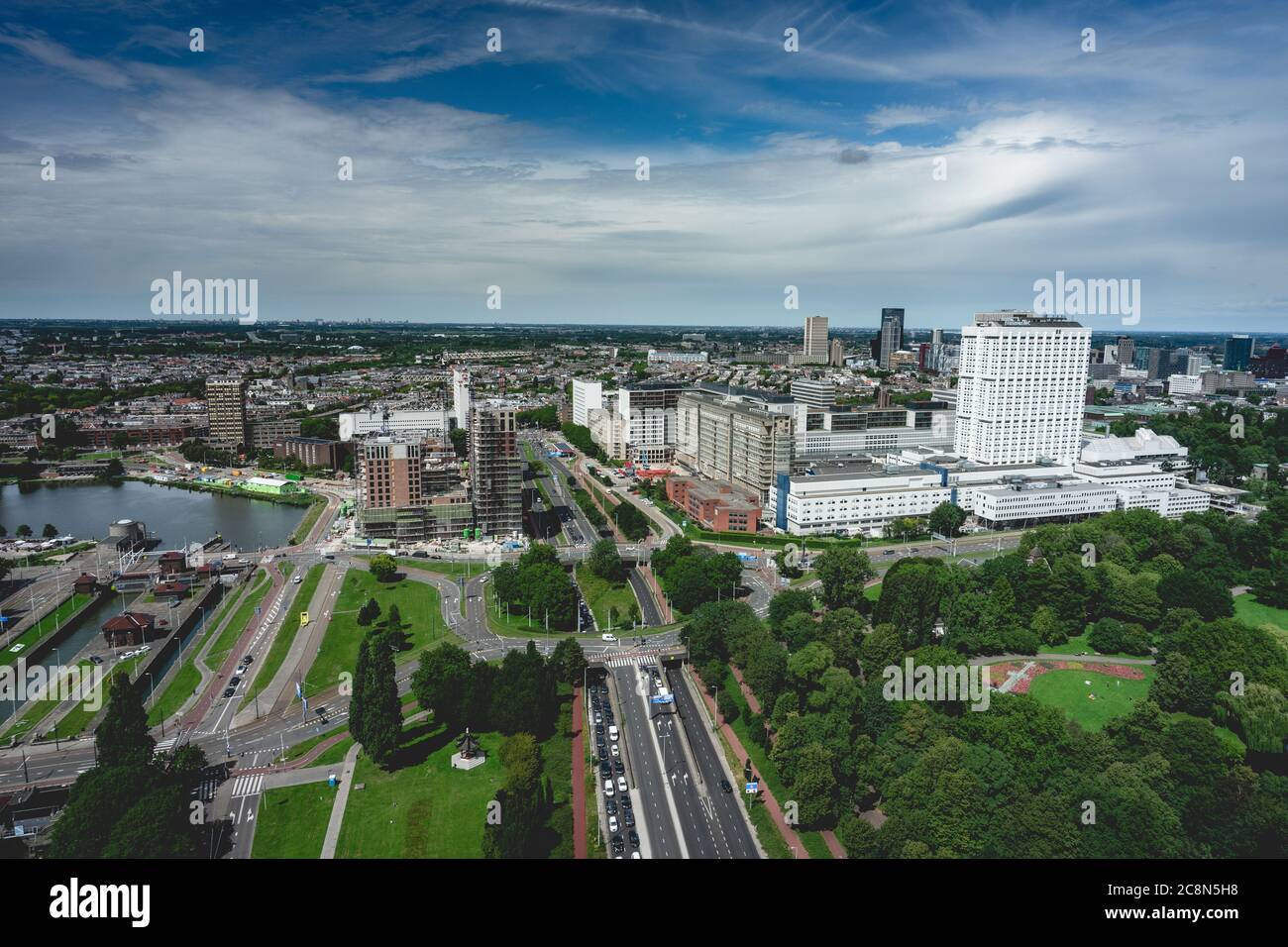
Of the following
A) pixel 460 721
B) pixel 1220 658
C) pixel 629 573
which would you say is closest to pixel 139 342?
pixel 629 573

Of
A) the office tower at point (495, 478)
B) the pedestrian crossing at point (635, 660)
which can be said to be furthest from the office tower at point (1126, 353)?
the pedestrian crossing at point (635, 660)

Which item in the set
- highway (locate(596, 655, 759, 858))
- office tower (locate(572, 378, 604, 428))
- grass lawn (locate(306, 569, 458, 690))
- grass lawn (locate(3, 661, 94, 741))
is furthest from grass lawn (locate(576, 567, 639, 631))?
office tower (locate(572, 378, 604, 428))

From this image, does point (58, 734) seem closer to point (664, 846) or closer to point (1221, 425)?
point (664, 846)

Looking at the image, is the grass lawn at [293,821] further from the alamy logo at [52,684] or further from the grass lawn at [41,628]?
the grass lawn at [41,628]

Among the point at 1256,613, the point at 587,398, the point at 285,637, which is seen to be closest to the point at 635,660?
the point at 285,637

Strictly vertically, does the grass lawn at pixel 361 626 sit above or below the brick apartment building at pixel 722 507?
below
